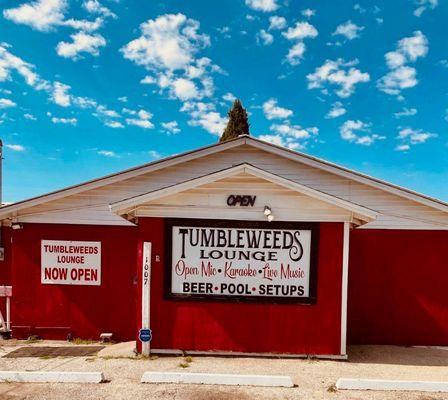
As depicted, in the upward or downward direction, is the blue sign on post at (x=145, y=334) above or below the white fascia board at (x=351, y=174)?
below

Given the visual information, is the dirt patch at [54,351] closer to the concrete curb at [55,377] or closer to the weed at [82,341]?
the weed at [82,341]

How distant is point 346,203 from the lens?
22.2ft

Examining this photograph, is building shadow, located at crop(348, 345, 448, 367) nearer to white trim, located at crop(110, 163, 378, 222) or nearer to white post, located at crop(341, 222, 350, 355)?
white post, located at crop(341, 222, 350, 355)

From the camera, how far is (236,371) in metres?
6.30

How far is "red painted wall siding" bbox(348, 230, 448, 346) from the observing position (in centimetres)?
836

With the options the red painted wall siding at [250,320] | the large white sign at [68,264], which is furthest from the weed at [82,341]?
the red painted wall siding at [250,320]

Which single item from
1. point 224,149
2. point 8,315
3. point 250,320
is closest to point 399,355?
point 250,320

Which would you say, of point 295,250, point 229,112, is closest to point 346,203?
point 295,250

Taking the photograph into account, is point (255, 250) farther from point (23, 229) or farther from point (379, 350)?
point (23, 229)

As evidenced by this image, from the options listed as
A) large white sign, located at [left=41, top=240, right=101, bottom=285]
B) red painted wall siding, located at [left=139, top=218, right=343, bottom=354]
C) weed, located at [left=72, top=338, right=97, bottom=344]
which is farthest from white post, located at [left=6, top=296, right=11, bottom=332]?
red painted wall siding, located at [left=139, top=218, right=343, bottom=354]

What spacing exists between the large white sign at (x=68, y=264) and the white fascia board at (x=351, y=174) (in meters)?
5.22

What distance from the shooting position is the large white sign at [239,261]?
278 inches

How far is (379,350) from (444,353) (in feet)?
4.87

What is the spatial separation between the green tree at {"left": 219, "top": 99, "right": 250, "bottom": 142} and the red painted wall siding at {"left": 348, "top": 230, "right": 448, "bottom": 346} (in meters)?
19.6
